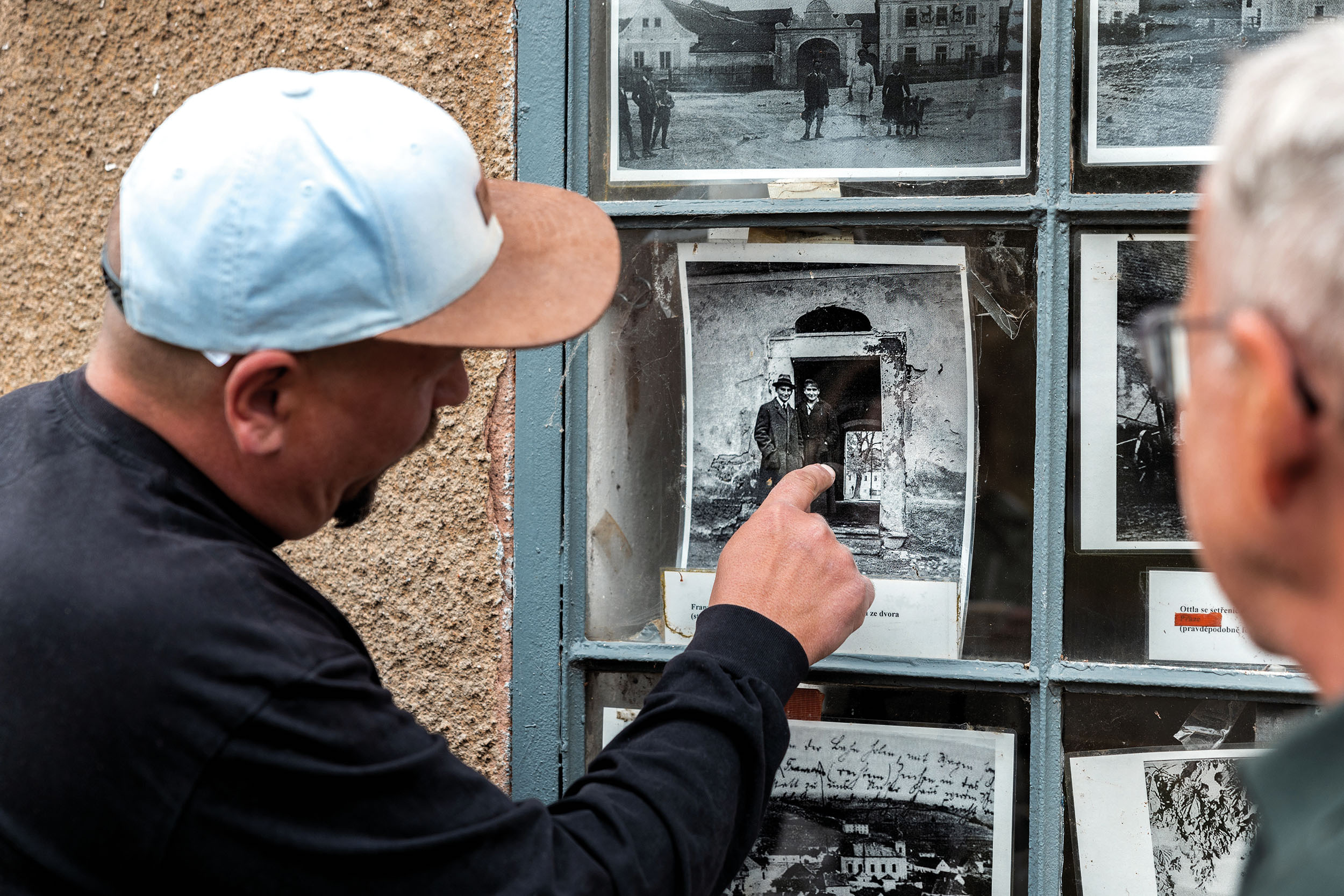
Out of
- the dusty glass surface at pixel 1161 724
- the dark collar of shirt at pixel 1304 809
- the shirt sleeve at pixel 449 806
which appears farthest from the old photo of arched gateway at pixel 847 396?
the dark collar of shirt at pixel 1304 809

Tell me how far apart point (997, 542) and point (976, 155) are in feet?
1.76

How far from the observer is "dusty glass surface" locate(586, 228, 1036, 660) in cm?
143

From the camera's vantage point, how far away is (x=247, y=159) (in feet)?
3.12

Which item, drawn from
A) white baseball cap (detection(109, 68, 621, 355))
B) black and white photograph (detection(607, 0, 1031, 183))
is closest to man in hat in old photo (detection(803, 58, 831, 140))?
black and white photograph (detection(607, 0, 1031, 183))

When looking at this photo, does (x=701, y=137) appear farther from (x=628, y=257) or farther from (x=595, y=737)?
(x=595, y=737)

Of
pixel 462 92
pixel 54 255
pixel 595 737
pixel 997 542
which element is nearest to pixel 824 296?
pixel 997 542

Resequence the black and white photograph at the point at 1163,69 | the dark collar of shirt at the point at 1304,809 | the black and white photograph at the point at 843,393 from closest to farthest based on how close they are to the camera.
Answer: the dark collar of shirt at the point at 1304,809
the black and white photograph at the point at 1163,69
the black and white photograph at the point at 843,393

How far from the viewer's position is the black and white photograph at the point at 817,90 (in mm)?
1411

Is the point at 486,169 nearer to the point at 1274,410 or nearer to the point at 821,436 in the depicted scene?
the point at 821,436

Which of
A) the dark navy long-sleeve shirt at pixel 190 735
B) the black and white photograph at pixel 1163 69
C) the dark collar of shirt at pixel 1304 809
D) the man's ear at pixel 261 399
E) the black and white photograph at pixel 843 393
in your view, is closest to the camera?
the dark collar of shirt at pixel 1304 809

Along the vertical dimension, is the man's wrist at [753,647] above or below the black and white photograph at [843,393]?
below

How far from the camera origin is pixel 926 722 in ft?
→ 4.86

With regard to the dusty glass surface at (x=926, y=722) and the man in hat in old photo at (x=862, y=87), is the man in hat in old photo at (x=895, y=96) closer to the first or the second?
the man in hat in old photo at (x=862, y=87)

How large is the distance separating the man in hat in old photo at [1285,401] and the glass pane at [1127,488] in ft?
2.33
